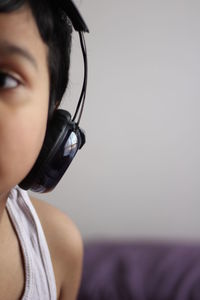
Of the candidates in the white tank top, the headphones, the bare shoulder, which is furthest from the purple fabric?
the headphones

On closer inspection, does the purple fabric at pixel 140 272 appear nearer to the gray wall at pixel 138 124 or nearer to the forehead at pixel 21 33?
the gray wall at pixel 138 124

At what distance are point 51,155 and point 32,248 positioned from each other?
28cm

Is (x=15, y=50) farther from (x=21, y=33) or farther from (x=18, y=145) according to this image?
(x=18, y=145)

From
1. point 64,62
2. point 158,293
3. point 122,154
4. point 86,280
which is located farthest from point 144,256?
point 64,62

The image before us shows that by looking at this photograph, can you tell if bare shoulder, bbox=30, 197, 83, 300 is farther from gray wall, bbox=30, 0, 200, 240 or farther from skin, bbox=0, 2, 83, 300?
gray wall, bbox=30, 0, 200, 240

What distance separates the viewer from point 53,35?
583mm

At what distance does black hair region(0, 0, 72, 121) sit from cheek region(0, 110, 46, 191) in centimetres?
10

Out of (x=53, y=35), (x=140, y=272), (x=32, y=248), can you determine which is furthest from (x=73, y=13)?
(x=140, y=272)

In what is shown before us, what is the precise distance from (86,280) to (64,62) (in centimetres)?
90

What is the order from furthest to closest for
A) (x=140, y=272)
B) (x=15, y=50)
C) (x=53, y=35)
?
(x=140, y=272)
(x=53, y=35)
(x=15, y=50)

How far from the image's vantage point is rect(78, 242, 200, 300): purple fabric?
3.92 ft

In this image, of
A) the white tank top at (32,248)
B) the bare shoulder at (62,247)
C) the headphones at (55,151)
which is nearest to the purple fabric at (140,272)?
the bare shoulder at (62,247)

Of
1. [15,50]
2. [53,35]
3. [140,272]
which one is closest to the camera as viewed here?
[15,50]

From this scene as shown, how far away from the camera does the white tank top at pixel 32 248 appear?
2.41 ft
